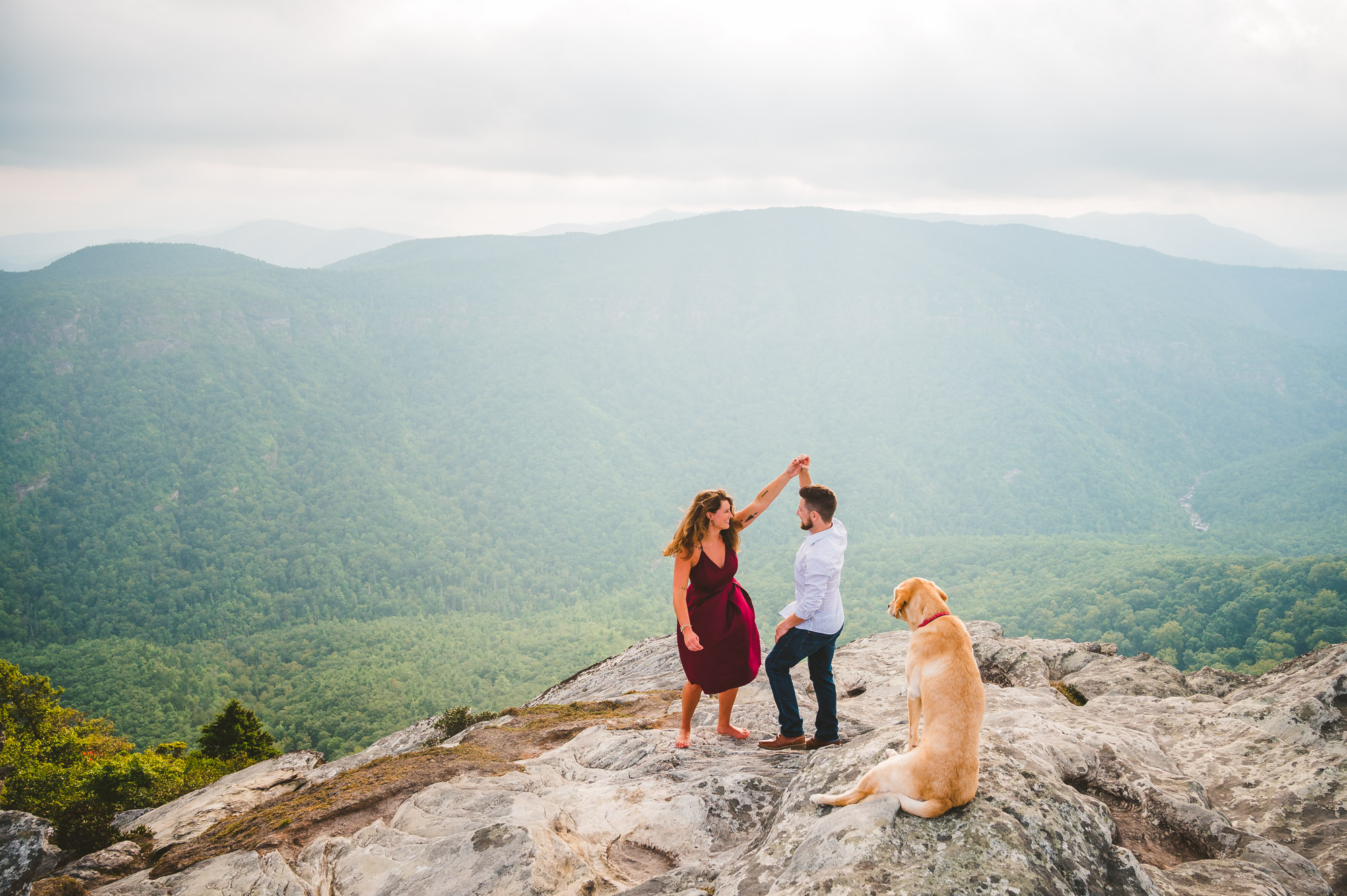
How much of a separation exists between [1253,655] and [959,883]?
58476 millimetres

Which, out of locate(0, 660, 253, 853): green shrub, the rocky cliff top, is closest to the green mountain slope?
the rocky cliff top

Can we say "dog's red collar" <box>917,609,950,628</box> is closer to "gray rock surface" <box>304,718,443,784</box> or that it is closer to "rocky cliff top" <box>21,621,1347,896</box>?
"rocky cliff top" <box>21,621,1347,896</box>

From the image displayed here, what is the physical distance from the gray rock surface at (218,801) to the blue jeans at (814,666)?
7431 millimetres

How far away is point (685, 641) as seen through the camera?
6582mm

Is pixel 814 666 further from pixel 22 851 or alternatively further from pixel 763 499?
pixel 22 851

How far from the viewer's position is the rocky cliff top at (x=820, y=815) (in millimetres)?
3881

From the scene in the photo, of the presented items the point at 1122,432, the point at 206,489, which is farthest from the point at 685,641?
the point at 1122,432

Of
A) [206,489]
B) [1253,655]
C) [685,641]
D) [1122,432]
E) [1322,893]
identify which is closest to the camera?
[1322,893]

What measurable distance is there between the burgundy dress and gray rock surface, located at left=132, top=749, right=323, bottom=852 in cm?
666

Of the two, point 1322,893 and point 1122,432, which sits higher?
point 1322,893

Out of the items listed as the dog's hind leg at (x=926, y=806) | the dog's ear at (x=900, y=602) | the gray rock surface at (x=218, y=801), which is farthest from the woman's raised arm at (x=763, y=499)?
the gray rock surface at (x=218, y=801)

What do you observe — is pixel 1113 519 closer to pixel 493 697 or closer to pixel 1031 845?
pixel 493 697

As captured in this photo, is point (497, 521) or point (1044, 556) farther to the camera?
point (497, 521)

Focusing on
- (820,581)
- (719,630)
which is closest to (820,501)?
(820,581)
